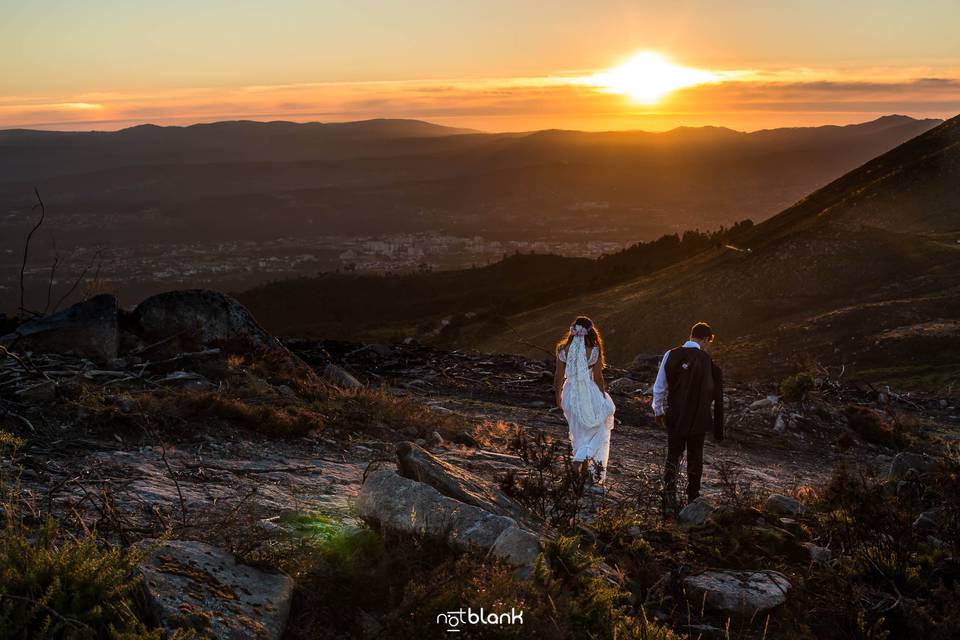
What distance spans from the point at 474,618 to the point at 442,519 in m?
0.81

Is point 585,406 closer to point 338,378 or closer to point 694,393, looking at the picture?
point 694,393

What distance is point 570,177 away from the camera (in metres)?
187

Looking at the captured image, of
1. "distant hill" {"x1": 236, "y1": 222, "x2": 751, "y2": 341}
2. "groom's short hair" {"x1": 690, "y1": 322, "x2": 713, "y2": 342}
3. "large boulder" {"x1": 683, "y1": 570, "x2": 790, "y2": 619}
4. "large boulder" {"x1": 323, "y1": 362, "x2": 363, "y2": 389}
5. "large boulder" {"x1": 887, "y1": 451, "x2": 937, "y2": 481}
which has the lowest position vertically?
"distant hill" {"x1": 236, "y1": 222, "x2": 751, "y2": 341}

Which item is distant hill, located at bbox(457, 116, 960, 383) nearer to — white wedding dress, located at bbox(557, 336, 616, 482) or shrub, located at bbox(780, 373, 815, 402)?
shrub, located at bbox(780, 373, 815, 402)

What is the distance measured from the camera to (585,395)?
7.80 metres

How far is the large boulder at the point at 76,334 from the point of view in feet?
34.6

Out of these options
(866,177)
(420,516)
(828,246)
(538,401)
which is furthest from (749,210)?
(420,516)

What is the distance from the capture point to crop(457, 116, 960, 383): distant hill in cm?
2084

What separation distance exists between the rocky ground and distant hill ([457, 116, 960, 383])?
4004 millimetres

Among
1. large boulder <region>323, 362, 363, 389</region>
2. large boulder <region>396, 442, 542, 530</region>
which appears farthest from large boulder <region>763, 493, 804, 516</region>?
large boulder <region>323, 362, 363, 389</region>

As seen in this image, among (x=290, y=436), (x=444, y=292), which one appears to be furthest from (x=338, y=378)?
(x=444, y=292)

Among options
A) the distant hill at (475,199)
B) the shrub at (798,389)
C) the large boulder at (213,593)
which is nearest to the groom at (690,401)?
the large boulder at (213,593)

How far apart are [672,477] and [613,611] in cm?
377

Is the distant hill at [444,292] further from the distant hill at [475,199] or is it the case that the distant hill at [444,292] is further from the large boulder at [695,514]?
the distant hill at [475,199]
